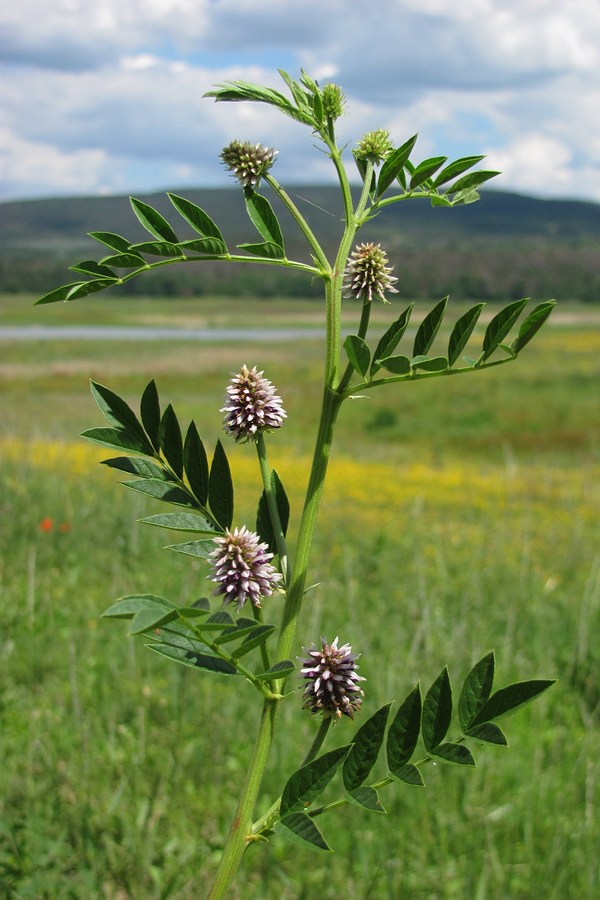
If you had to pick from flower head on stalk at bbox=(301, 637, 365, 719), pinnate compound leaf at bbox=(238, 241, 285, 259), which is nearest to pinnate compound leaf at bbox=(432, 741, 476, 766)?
flower head on stalk at bbox=(301, 637, 365, 719)

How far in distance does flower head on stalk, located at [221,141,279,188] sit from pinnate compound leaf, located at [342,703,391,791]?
605mm

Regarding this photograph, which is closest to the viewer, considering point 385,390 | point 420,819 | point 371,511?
point 420,819

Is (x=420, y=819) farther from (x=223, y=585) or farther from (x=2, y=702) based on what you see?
(x=223, y=585)

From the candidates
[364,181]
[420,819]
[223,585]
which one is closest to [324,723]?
[223,585]

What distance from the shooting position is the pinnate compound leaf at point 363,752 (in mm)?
942

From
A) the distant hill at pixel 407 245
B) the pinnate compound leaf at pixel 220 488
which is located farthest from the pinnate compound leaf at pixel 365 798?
the distant hill at pixel 407 245

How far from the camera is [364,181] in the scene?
1003 mm

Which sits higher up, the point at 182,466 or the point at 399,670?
the point at 182,466

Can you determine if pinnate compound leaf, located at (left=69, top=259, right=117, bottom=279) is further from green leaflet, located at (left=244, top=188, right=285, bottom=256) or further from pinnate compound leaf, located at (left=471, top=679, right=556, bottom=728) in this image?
pinnate compound leaf, located at (left=471, top=679, right=556, bottom=728)

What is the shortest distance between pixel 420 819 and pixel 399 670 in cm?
82

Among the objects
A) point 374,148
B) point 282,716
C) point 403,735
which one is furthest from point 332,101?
point 282,716

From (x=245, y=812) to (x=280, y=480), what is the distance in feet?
1.13

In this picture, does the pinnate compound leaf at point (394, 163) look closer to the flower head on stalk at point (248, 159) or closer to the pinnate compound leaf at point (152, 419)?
the flower head on stalk at point (248, 159)

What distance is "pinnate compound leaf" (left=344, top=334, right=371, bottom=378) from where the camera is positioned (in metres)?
0.88
